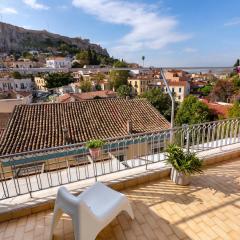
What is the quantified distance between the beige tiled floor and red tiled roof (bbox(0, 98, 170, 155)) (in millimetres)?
8141

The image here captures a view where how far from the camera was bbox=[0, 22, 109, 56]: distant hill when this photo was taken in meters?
79.7

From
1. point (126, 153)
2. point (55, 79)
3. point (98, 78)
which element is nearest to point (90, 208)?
point (126, 153)

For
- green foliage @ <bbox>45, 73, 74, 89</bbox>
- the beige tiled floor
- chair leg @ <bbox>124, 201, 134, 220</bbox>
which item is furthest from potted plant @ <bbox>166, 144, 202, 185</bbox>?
green foliage @ <bbox>45, 73, 74, 89</bbox>

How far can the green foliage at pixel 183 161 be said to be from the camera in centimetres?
309

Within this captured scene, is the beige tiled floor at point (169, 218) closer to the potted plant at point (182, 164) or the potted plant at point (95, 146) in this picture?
the potted plant at point (182, 164)

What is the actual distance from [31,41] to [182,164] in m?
101

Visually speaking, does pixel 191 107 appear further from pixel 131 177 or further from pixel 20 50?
pixel 20 50

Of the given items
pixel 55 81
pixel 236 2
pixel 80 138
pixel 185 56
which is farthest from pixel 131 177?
pixel 55 81

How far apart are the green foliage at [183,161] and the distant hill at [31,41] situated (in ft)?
298

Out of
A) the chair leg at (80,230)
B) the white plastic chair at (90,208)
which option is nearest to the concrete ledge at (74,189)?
the white plastic chair at (90,208)

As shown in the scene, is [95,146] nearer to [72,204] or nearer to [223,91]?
[72,204]

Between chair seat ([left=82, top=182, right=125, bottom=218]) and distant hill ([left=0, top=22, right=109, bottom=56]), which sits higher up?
distant hill ([left=0, top=22, right=109, bottom=56])

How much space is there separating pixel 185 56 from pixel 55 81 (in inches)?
1695

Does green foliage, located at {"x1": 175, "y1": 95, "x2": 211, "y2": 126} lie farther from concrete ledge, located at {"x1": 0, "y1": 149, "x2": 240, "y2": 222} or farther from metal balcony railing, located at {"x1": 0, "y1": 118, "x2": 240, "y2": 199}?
concrete ledge, located at {"x1": 0, "y1": 149, "x2": 240, "y2": 222}
